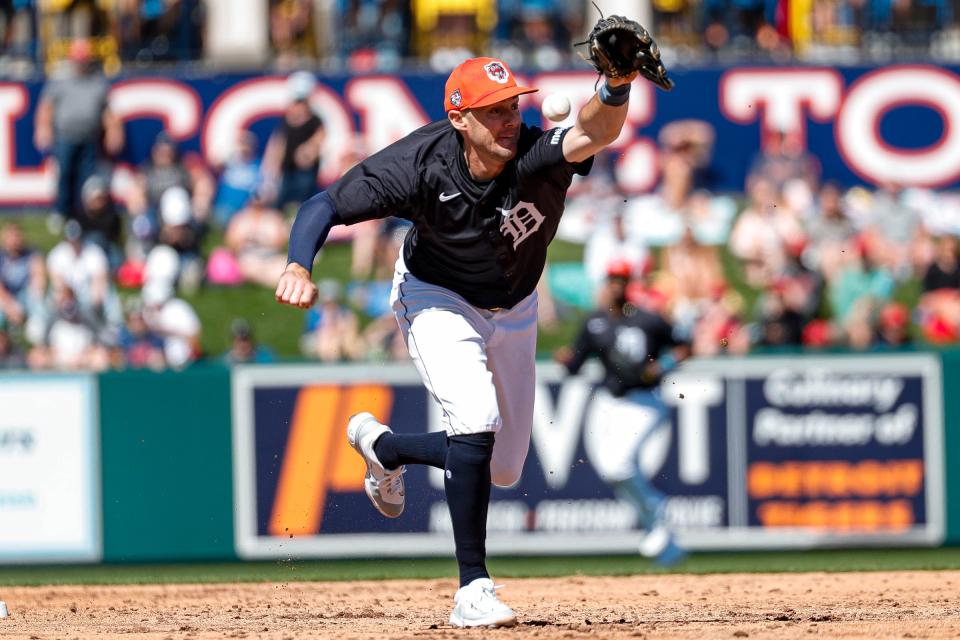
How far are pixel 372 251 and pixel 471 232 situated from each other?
29.6 feet

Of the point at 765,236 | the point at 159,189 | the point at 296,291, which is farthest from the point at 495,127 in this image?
the point at 159,189

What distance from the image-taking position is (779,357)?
39.3ft

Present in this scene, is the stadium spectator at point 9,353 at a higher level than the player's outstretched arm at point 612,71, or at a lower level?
lower

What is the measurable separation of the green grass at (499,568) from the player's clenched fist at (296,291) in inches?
170

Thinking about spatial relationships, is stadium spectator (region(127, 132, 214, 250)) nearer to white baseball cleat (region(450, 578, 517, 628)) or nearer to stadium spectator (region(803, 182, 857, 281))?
stadium spectator (region(803, 182, 857, 281))

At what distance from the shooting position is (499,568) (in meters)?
11.3

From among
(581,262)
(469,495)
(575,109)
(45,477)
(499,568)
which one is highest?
(575,109)

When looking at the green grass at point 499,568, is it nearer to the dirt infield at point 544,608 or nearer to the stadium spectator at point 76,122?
the dirt infield at point 544,608

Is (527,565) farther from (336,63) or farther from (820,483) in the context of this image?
(336,63)

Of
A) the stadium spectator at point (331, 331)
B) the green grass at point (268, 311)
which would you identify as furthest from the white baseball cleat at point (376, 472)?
the green grass at point (268, 311)

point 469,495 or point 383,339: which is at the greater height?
point 383,339

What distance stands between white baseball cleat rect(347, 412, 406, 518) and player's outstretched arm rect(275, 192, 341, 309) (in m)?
1.25

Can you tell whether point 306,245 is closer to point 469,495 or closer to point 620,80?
point 469,495

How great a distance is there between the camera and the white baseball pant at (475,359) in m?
6.73
